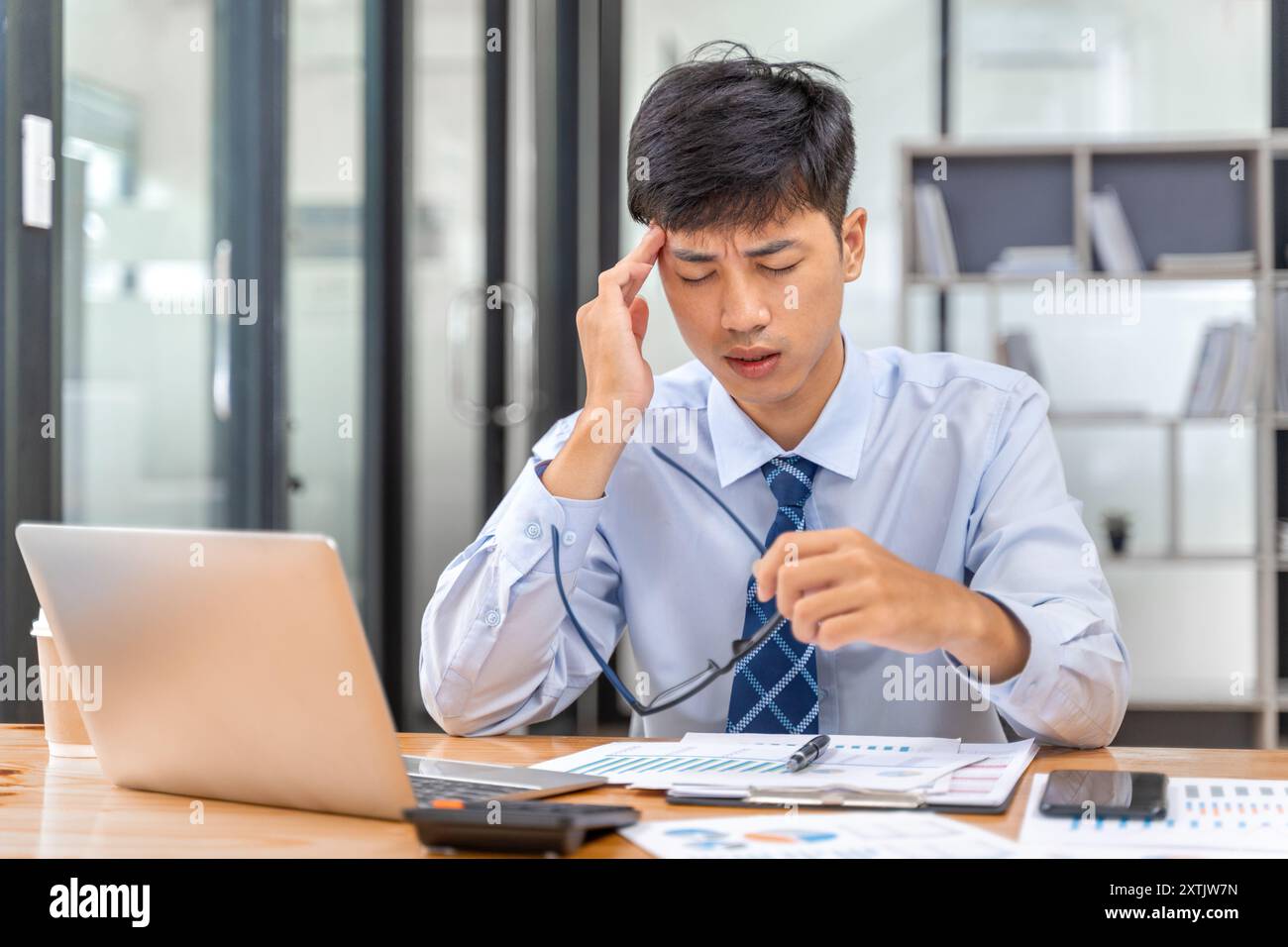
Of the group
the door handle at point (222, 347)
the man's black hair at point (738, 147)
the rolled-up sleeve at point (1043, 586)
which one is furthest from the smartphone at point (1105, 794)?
the door handle at point (222, 347)

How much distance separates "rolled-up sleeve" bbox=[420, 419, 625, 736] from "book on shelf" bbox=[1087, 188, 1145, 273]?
9.53 feet

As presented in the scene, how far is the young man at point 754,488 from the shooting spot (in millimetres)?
1419

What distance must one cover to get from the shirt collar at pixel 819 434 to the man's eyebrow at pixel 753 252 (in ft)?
0.67

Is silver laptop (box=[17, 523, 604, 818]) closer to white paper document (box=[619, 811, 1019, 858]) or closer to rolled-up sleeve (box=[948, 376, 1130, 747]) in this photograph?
white paper document (box=[619, 811, 1019, 858])

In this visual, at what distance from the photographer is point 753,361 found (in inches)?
58.0

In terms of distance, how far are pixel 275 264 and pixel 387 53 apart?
0.93 meters

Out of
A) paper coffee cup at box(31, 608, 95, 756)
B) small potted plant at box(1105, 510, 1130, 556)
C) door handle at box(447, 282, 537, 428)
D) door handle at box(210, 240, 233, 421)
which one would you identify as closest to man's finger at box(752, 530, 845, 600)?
paper coffee cup at box(31, 608, 95, 756)

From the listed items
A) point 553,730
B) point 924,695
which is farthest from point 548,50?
point 924,695

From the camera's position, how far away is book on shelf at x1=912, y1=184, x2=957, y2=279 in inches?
160

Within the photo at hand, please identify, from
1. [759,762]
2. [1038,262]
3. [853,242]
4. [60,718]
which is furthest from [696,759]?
[1038,262]

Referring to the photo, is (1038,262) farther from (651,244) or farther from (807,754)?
(807,754)

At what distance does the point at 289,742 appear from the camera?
3.21 feet

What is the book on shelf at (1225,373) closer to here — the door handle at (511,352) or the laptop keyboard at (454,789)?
the door handle at (511,352)
